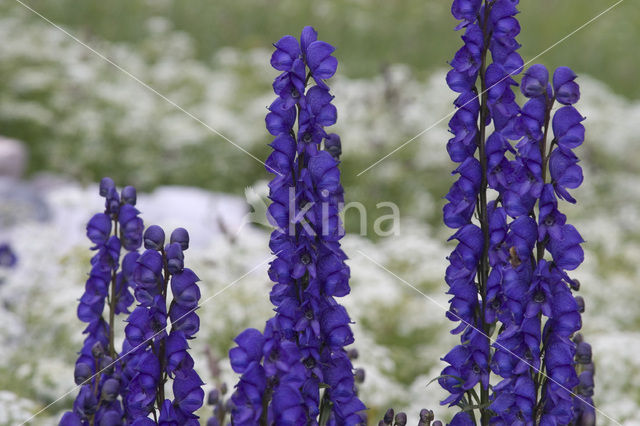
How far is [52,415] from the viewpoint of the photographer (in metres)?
3.89

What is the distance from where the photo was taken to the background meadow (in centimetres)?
443

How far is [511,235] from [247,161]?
7238mm

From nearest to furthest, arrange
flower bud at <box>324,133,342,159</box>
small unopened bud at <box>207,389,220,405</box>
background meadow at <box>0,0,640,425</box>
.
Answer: flower bud at <box>324,133,342,159</box>
small unopened bud at <box>207,389,220,405</box>
background meadow at <box>0,0,640,425</box>

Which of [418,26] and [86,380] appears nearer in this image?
[86,380]

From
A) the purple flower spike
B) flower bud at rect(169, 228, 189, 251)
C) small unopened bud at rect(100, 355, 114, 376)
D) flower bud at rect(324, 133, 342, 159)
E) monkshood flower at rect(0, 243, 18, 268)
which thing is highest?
monkshood flower at rect(0, 243, 18, 268)

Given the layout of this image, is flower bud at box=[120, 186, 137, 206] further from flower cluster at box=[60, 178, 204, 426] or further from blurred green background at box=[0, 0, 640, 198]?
blurred green background at box=[0, 0, 640, 198]

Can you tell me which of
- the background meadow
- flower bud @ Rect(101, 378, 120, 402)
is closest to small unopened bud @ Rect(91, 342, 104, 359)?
flower bud @ Rect(101, 378, 120, 402)

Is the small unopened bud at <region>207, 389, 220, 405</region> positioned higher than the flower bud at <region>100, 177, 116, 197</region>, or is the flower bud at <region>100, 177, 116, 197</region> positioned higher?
the flower bud at <region>100, 177, 116, 197</region>

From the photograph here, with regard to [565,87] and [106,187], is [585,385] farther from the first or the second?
[106,187]

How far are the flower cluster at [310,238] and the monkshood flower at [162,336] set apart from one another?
0.21m

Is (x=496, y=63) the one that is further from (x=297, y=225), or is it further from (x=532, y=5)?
(x=532, y=5)

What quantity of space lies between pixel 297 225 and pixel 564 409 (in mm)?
792

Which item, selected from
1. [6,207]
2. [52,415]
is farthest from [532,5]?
[52,415]

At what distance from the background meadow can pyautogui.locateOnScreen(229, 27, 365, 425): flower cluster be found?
1.71m
